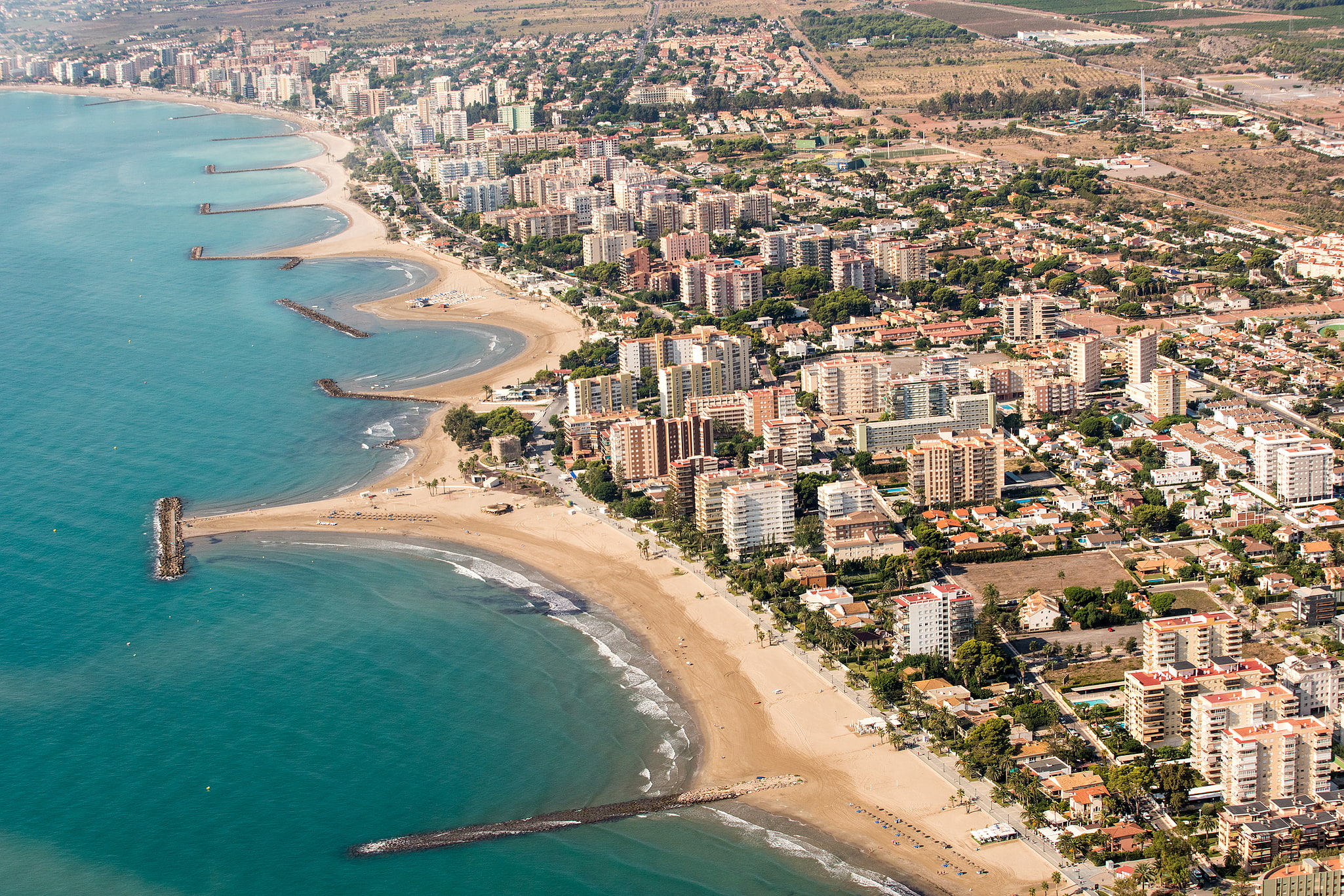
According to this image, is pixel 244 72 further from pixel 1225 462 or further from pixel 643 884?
pixel 643 884

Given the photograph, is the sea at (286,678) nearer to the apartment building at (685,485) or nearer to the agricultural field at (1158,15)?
the apartment building at (685,485)

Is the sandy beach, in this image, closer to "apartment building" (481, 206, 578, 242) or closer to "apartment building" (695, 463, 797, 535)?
"apartment building" (695, 463, 797, 535)

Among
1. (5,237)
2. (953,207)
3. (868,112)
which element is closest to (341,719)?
(953,207)

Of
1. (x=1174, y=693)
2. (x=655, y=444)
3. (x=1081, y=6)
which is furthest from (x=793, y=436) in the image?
(x=1081, y=6)

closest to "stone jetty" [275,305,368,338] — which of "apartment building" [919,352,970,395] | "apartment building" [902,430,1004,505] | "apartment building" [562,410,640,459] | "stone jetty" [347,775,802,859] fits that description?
"apartment building" [562,410,640,459]

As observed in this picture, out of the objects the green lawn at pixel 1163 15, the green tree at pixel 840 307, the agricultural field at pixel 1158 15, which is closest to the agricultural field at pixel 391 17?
the agricultural field at pixel 1158 15

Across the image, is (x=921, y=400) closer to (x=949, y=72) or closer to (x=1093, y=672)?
(x=1093, y=672)
